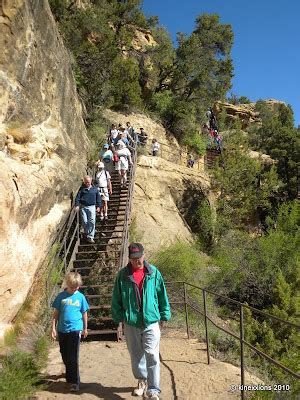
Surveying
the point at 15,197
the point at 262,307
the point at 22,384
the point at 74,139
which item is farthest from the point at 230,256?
the point at 22,384

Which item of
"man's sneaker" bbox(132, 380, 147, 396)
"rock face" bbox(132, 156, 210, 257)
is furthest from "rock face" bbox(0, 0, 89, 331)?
"rock face" bbox(132, 156, 210, 257)

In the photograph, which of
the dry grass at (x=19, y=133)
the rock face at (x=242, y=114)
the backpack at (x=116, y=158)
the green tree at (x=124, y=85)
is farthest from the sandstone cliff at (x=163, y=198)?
the rock face at (x=242, y=114)

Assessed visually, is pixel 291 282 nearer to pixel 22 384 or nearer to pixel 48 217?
pixel 48 217

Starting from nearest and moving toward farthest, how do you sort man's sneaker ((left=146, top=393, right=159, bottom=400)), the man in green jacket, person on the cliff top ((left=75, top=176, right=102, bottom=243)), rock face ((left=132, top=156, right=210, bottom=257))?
1. man's sneaker ((left=146, top=393, right=159, bottom=400))
2. the man in green jacket
3. person on the cliff top ((left=75, top=176, right=102, bottom=243))
4. rock face ((left=132, top=156, right=210, bottom=257))

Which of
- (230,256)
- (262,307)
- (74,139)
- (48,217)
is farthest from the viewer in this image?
(230,256)

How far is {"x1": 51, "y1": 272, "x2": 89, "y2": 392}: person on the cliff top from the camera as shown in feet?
18.4

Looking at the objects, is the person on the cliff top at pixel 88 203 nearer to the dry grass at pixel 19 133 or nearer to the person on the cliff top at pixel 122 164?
the dry grass at pixel 19 133

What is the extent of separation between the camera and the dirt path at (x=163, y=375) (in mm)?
5680

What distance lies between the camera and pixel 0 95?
8484 mm

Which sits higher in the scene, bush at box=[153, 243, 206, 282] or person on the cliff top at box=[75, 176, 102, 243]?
person on the cliff top at box=[75, 176, 102, 243]

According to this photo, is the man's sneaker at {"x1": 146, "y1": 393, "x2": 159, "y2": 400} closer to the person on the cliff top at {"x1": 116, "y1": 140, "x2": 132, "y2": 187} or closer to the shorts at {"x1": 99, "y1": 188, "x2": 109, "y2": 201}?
the shorts at {"x1": 99, "y1": 188, "x2": 109, "y2": 201}

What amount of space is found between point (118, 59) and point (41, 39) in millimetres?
15593

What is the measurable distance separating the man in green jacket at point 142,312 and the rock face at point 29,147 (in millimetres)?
2910

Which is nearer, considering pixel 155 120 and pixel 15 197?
pixel 15 197
